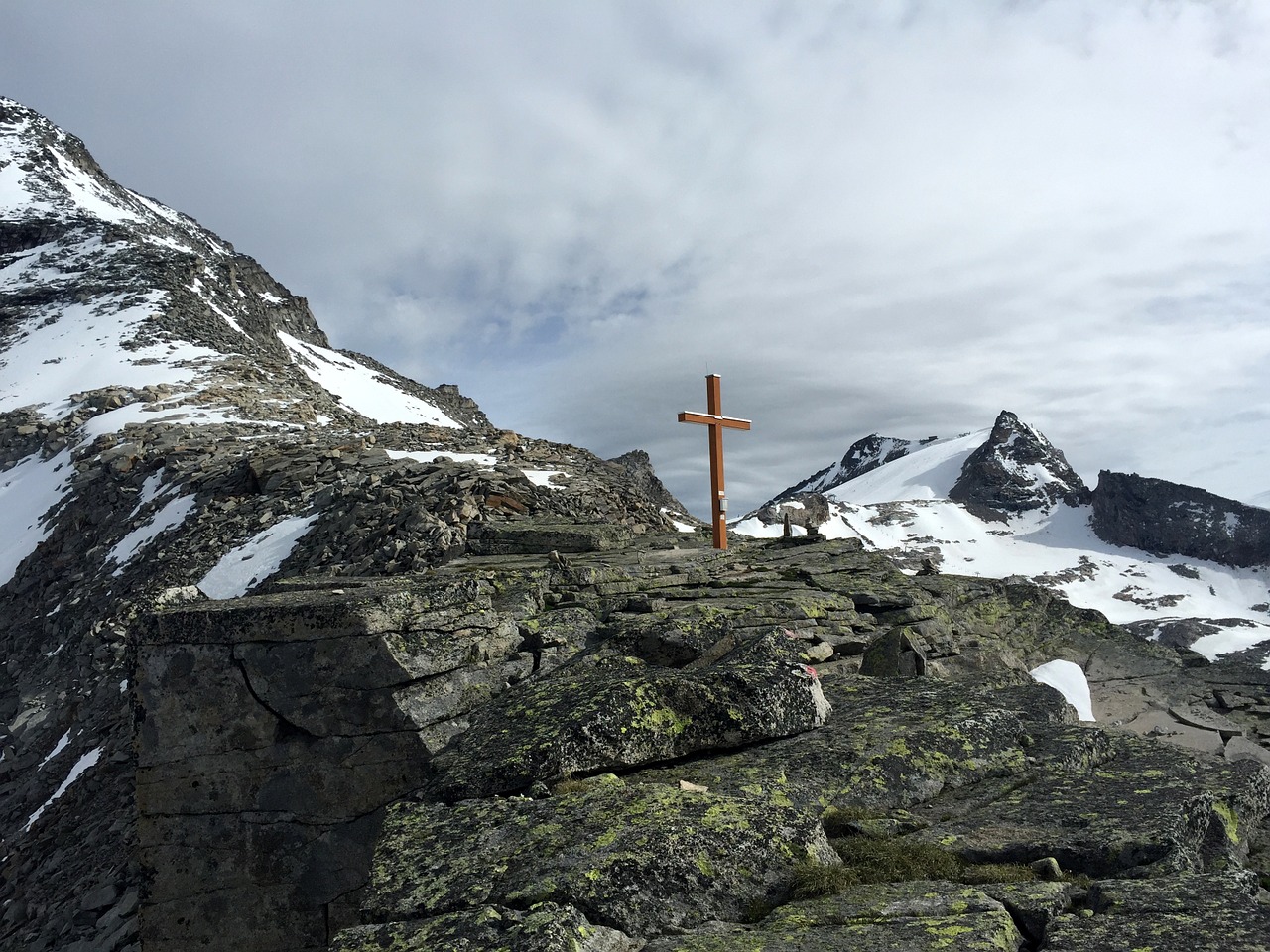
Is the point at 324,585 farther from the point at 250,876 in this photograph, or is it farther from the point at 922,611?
the point at 922,611

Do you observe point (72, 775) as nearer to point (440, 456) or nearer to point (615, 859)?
point (440, 456)

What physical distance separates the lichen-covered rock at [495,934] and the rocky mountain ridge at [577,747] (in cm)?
2

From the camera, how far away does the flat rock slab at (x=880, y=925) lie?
11.9 feet

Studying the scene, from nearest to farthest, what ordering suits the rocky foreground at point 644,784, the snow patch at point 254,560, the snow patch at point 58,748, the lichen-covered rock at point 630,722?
the rocky foreground at point 644,784
the lichen-covered rock at point 630,722
the snow patch at point 58,748
the snow patch at point 254,560

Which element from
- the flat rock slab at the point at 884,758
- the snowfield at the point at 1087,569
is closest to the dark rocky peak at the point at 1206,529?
the snowfield at the point at 1087,569

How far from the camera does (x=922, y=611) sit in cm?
1298

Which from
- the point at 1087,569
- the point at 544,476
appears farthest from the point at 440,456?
the point at 1087,569

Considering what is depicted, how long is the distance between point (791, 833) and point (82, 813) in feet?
47.2

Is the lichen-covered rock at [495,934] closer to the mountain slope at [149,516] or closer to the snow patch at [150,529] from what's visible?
the mountain slope at [149,516]

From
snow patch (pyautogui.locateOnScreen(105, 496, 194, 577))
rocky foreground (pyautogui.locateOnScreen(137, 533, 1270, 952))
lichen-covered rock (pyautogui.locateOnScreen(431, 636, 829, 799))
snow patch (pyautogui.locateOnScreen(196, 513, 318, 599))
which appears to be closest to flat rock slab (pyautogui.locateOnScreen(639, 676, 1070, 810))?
rocky foreground (pyautogui.locateOnScreen(137, 533, 1270, 952))

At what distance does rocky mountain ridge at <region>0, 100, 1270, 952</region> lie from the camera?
430cm

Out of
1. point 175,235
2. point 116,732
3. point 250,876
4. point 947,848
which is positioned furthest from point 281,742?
point 175,235

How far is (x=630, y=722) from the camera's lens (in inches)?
239

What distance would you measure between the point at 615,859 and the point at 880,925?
4.37 ft
